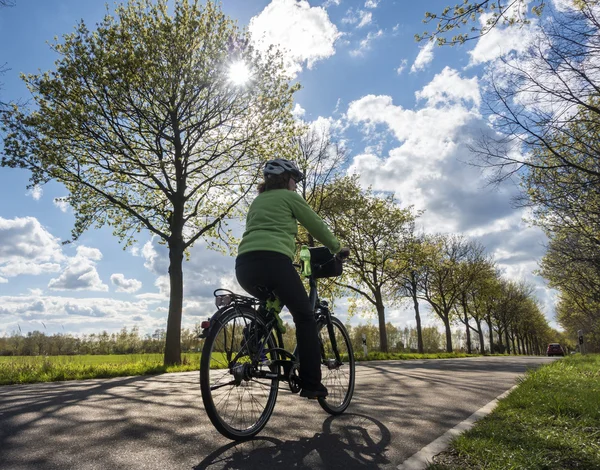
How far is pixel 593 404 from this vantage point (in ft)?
14.6

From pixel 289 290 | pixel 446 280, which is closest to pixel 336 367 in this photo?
pixel 289 290

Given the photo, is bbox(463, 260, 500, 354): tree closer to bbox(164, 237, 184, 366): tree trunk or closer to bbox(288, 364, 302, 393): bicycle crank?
bbox(164, 237, 184, 366): tree trunk

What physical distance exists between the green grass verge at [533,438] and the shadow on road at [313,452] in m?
0.49

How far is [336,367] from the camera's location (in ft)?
14.2

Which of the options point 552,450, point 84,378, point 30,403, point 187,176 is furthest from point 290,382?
point 187,176

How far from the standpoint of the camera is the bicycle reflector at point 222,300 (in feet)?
11.1

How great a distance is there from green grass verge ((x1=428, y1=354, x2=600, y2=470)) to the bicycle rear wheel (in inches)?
54.9

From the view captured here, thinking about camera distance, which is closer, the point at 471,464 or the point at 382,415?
the point at 471,464

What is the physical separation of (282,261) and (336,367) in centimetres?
150

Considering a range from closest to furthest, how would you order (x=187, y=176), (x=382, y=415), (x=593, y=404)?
(x=382, y=415), (x=593, y=404), (x=187, y=176)

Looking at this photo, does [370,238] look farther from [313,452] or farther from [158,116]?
[313,452]

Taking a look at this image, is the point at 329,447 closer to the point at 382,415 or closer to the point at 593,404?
the point at 382,415

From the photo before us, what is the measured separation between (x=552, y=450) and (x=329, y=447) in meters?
1.55

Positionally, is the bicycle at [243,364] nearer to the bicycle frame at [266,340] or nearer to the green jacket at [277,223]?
the bicycle frame at [266,340]
